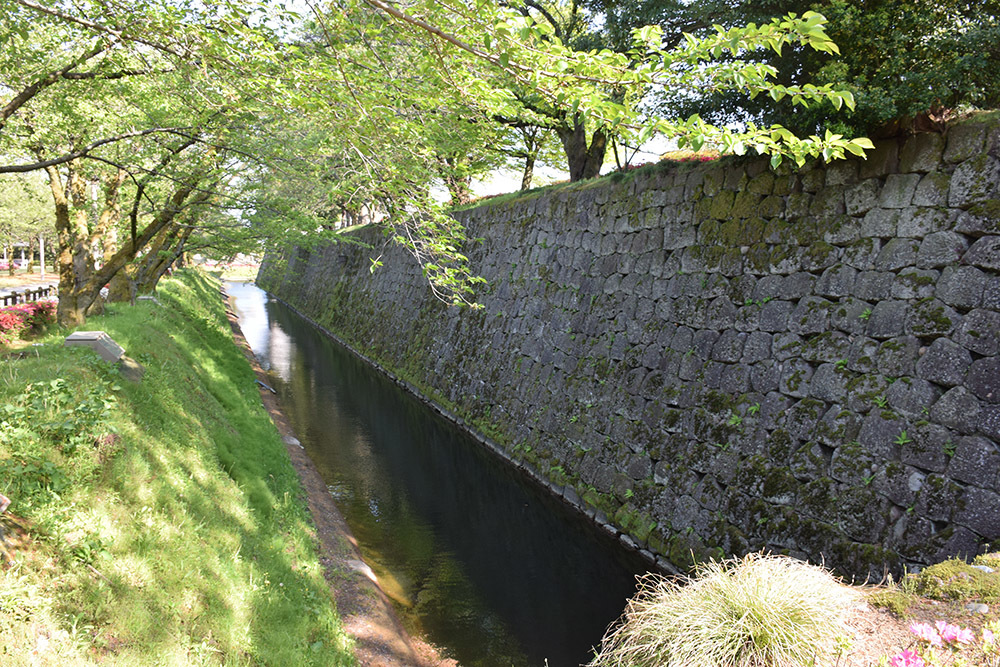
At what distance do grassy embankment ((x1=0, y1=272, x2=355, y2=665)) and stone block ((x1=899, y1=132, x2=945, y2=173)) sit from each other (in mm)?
7750

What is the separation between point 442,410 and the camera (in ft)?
53.0

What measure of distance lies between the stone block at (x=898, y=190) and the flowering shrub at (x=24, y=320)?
53.6 ft

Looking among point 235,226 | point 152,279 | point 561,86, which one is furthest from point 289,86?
point 152,279

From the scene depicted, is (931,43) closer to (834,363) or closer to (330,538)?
(834,363)

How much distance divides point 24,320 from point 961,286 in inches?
753

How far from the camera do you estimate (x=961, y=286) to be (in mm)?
5906

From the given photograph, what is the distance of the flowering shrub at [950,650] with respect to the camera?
9.67ft

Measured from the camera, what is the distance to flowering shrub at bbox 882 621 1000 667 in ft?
9.67

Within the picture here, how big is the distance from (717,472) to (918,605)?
4.06 meters

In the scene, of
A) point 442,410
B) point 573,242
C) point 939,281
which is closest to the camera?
point 939,281

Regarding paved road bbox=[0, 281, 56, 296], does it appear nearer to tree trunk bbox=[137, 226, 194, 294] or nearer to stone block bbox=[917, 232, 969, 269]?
tree trunk bbox=[137, 226, 194, 294]

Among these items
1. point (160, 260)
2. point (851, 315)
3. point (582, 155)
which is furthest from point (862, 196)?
point (160, 260)

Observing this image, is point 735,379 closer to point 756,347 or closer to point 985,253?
point 756,347

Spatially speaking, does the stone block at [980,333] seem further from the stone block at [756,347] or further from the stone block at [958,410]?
the stone block at [756,347]
